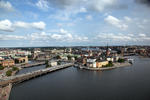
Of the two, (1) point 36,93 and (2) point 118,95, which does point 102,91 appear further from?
(1) point 36,93

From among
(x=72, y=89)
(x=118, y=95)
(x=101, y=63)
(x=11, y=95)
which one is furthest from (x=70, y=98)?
(x=101, y=63)

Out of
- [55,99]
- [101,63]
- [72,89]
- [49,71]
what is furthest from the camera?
[101,63]

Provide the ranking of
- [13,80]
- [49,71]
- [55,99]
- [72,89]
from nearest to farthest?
1. [55,99]
2. [72,89]
3. [13,80]
4. [49,71]

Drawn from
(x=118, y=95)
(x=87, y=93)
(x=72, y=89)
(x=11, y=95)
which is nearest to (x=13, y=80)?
(x=11, y=95)

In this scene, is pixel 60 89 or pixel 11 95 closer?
pixel 11 95

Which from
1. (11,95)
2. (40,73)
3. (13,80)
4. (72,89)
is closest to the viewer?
(11,95)

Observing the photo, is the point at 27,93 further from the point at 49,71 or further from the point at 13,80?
the point at 49,71

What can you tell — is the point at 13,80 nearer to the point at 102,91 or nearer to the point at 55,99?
the point at 55,99

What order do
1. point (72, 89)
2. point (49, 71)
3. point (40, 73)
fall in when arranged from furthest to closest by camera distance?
point (49, 71), point (40, 73), point (72, 89)

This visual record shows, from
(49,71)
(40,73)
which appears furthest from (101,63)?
(40,73)

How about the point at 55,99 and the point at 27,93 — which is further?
the point at 27,93
